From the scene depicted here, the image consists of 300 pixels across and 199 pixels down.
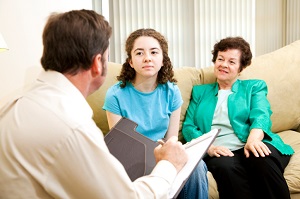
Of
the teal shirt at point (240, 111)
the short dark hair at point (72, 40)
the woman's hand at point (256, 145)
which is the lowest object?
the woman's hand at point (256, 145)

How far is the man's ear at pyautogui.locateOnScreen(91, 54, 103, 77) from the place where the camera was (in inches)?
36.4

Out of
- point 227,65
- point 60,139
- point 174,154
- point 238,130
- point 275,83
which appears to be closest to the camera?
point 60,139

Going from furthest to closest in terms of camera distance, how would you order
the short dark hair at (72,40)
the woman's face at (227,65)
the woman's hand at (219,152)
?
the woman's face at (227,65), the woman's hand at (219,152), the short dark hair at (72,40)

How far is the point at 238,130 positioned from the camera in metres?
1.97

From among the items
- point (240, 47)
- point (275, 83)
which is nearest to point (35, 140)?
point (240, 47)

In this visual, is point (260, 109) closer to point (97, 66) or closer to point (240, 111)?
point (240, 111)

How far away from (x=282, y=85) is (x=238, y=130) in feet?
1.76

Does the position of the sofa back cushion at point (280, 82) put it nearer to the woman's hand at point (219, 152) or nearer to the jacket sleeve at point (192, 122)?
the jacket sleeve at point (192, 122)

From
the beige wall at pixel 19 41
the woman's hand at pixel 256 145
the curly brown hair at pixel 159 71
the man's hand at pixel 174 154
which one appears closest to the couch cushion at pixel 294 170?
the woman's hand at pixel 256 145

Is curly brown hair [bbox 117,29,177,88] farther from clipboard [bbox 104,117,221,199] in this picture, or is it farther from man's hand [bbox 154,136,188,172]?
man's hand [bbox 154,136,188,172]

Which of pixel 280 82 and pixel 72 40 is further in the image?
pixel 280 82

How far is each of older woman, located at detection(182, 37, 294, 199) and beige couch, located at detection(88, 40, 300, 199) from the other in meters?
0.12

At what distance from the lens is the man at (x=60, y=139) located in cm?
77

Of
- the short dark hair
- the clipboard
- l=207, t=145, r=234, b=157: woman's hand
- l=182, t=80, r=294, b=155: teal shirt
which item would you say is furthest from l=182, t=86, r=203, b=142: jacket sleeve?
the short dark hair
